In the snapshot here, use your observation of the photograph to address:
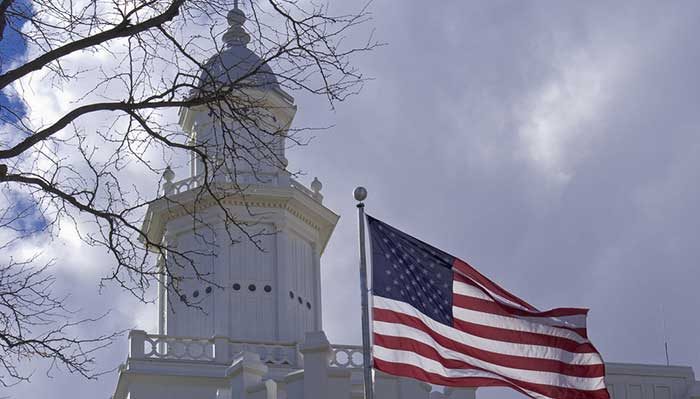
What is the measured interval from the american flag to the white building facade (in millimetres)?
16523

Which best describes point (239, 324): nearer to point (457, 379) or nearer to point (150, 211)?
point (150, 211)

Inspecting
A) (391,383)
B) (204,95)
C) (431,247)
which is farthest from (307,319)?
(204,95)

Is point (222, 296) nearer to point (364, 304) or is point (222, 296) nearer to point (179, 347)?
point (179, 347)

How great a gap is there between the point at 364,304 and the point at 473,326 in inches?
87.6

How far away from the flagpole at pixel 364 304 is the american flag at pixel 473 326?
406 millimetres

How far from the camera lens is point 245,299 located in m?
47.3

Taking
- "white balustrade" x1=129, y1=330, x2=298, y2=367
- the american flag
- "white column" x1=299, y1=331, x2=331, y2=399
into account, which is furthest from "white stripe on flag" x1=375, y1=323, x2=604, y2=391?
"white balustrade" x1=129, y1=330, x2=298, y2=367

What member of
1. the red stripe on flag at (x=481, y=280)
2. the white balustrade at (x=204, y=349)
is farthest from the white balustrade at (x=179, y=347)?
the red stripe on flag at (x=481, y=280)

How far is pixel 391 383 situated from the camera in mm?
35031

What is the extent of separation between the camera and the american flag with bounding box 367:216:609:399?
21.7 meters

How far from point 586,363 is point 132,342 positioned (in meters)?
24.4

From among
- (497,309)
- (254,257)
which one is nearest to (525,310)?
(497,309)

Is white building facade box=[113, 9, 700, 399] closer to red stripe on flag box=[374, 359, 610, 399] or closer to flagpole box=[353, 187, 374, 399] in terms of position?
red stripe on flag box=[374, 359, 610, 399]

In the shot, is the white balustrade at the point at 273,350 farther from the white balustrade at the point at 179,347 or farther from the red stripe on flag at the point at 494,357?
the red stripe on flag at the point at 494,357
